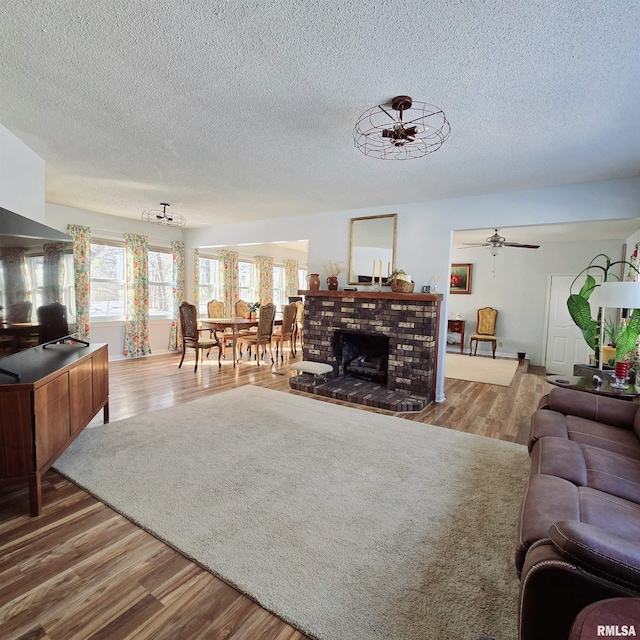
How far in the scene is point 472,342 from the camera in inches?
316

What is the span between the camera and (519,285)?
749 centimetres

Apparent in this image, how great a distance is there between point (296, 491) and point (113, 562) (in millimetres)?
1043

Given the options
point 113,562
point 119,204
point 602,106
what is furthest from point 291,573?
point 119,204

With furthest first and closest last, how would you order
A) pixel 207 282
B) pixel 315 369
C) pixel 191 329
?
pixel 207 282
pixel 191 329
pixel 315 369

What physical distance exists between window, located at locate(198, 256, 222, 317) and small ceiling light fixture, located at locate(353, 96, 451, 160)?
5.67m

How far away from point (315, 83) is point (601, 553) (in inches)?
95.8

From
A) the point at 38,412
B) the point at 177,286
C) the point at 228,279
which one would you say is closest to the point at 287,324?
the point at 228,279

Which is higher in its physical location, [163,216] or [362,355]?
[163,216]

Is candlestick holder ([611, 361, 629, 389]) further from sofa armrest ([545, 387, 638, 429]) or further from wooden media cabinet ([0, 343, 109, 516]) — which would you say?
wooden media cabinet ([0, 343, 109, 516])

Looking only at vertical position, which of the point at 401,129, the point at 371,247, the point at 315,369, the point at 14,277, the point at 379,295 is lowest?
the point at 315,369

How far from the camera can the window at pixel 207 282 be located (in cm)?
782

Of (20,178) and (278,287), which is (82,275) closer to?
(20,178)

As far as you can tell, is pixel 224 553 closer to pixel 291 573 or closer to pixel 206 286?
pixel 291 573

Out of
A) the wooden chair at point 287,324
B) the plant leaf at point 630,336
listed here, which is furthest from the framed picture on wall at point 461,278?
the plant leaf at point 630,336
